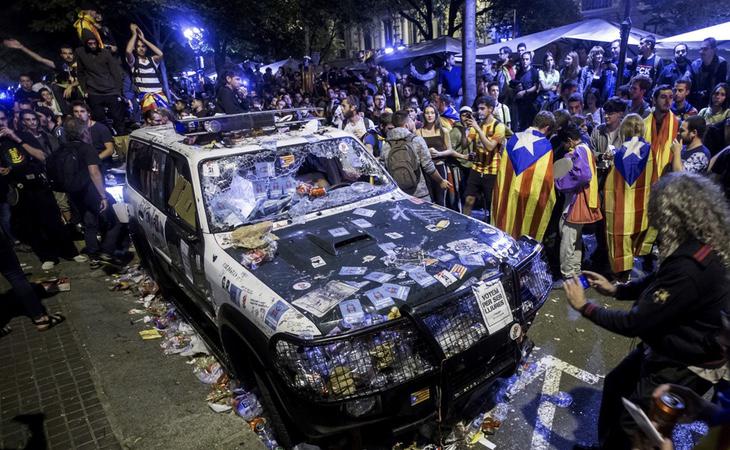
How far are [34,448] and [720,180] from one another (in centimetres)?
651

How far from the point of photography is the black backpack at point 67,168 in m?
6.14

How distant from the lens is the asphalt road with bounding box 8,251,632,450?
3135 millimetres

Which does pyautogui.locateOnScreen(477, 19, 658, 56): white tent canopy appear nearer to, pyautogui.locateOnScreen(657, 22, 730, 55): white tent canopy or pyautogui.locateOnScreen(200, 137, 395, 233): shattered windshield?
pyautogui.locateOnScreen(657, 22, 730, 55): white tent canopy

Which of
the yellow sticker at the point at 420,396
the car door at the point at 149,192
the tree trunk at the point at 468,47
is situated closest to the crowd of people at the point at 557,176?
the tree trunk at the point at 468,47

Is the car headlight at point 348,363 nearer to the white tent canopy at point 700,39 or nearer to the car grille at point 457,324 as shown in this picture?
the car grille at point 457,324

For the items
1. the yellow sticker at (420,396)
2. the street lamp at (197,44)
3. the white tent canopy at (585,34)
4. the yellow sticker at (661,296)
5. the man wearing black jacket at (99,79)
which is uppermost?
the street lamp at (197,44)

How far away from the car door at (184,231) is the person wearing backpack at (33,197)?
12.5 feet

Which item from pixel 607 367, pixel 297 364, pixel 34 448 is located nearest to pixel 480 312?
pixel 297 364

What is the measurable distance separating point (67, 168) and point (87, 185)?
330 mm

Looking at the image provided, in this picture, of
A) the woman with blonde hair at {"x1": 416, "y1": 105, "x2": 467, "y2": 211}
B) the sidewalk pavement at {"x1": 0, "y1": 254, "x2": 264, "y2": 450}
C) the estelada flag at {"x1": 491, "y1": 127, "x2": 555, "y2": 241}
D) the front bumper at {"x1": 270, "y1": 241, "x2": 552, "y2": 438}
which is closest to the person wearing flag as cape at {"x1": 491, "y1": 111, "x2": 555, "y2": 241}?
the estelada flag at {"x1": 491, "y1": 127, "x2": 555, "y2": 241}

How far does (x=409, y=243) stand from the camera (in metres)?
3.34

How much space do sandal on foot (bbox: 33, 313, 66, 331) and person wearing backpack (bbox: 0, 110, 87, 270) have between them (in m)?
2.00

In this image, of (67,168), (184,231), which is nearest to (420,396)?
(184,231)

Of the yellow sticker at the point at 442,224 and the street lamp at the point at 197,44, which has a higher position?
the street lamp at the point at 197,44
